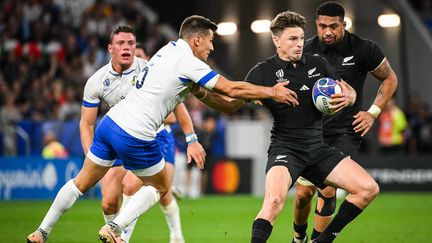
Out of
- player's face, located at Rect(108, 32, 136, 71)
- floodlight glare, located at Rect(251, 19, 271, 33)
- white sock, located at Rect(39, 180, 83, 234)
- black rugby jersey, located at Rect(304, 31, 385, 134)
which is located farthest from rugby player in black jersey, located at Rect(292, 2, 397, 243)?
floodlight glare, located at Rect(251, 19, 271, 33)

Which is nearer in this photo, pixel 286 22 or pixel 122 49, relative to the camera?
pixel 286 22

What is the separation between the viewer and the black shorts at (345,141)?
10086 mm

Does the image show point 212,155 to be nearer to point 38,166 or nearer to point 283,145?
point 38,166

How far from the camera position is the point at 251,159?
22.3 m

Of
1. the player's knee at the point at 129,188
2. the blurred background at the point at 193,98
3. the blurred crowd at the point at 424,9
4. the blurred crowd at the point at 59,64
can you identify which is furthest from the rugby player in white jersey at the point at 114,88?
the blurred crowd at the point at 424,9

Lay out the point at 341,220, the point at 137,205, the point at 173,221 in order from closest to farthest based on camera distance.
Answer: the point at 341,220 → the point at 137,205 → the point at 173,221

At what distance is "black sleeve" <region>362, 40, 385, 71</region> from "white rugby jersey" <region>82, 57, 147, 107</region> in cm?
259

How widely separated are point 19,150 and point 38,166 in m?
1.47

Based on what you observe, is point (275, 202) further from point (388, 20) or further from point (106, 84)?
point (388, 20)

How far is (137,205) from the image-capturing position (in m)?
8.95

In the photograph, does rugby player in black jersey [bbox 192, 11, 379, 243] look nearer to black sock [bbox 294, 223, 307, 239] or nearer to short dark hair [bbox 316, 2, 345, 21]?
short dark hair [bbox 316, 2, 345, 21]

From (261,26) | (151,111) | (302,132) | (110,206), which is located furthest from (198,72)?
(261,26)

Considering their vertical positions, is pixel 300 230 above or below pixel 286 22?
below

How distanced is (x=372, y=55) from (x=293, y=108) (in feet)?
5.30
